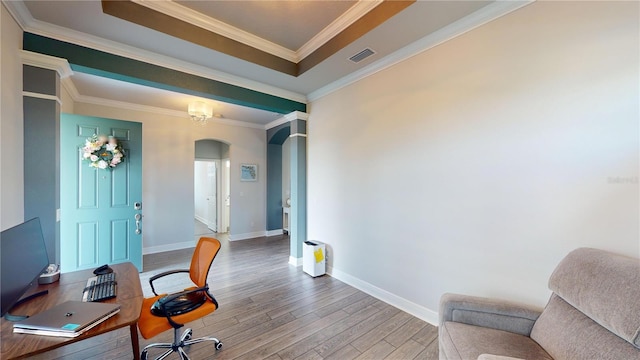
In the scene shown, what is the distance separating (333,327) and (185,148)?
4.45 m

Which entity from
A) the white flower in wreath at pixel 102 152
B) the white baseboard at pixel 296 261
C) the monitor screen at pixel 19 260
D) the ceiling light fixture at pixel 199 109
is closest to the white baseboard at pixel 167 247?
the white flower in wreath at pixel 102 152

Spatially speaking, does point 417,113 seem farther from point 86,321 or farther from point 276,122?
point 276,122

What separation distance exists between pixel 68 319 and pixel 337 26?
2.95 metres

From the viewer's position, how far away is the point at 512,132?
185 cm

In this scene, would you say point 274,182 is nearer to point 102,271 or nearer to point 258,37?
point 258,37

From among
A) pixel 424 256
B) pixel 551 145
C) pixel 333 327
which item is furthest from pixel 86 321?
pixel 551 145

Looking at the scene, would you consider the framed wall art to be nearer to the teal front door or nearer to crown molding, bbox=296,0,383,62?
the teal front door

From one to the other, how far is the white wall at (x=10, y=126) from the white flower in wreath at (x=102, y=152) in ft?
4.23

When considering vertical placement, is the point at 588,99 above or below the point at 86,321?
above

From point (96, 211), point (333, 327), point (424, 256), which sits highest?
point (96, 211)

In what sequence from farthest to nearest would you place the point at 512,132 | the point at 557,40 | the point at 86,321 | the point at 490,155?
the point at 490,155, the point at 512,132, the point at 557,40, the point at 86,321

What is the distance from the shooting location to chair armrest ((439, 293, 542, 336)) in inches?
60.1

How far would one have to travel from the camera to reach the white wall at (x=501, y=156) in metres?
1.48

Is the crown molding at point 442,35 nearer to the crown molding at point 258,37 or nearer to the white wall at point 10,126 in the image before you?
the crown molding at point 258,37
